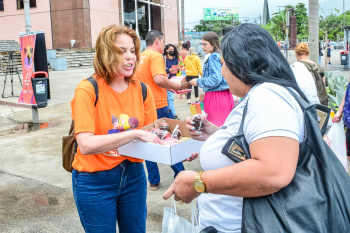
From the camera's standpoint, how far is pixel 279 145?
132 centimetres

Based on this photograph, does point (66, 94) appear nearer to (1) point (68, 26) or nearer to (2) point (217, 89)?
(2) point (217, 89)

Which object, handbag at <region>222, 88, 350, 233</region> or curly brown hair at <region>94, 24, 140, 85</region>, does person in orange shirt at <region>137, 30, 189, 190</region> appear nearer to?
curly brown hair at <region>94, 24, 140, 85</region>

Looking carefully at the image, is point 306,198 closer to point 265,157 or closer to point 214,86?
point 265,157

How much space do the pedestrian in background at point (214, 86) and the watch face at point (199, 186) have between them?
3.79 m

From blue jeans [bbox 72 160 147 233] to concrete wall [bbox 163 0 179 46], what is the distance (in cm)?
3493

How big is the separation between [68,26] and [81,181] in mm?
27700

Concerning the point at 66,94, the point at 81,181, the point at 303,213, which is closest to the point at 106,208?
the point at 81,181

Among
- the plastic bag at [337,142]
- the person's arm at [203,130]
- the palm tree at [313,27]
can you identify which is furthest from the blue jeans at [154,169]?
the palm tree at [313,27]

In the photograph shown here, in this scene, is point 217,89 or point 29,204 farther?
point 217,89

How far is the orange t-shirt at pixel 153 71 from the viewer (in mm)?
5008

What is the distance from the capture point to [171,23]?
37.6 metres

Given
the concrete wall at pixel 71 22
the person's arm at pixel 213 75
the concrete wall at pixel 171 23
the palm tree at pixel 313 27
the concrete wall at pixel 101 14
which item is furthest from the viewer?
the concrete wall at pixel 171 23

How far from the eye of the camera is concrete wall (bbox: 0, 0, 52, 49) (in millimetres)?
28562

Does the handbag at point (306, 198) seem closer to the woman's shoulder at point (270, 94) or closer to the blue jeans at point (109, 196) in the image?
the woman's shoulder at point (270, 94)
